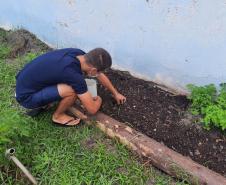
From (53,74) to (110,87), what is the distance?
660 mm

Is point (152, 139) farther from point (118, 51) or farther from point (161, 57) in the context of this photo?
point (118, 51)

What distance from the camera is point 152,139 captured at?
3795 millimetres

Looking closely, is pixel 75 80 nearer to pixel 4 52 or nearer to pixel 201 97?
pixel 201 97

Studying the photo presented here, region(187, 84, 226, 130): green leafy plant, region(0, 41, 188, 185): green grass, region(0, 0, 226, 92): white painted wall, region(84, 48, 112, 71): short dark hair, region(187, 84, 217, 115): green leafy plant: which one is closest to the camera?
region(0, 41, 188, 185): green grass

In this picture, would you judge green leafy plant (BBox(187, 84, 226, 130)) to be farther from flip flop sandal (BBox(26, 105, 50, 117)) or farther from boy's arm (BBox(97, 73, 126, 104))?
flip flop sandal (BBox(26, 105, 50, 117))

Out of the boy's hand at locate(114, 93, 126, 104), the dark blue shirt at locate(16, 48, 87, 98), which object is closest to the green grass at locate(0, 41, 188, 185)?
the dark blue shirt at locate(16, 48, 87, 98)

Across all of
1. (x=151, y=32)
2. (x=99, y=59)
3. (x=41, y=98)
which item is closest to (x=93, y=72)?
(x=99, y=59)

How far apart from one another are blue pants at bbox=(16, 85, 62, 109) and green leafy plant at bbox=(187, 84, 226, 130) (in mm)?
1336

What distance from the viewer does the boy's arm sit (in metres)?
4.12

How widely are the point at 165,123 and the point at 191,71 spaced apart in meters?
0.63

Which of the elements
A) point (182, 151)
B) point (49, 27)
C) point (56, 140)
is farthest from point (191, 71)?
point (49, 27)

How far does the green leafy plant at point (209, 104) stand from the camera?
12.6 feet

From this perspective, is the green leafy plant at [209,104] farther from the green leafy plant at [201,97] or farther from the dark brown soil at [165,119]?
the dark brown soil at [165,119]

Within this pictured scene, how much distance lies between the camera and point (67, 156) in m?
3.74
